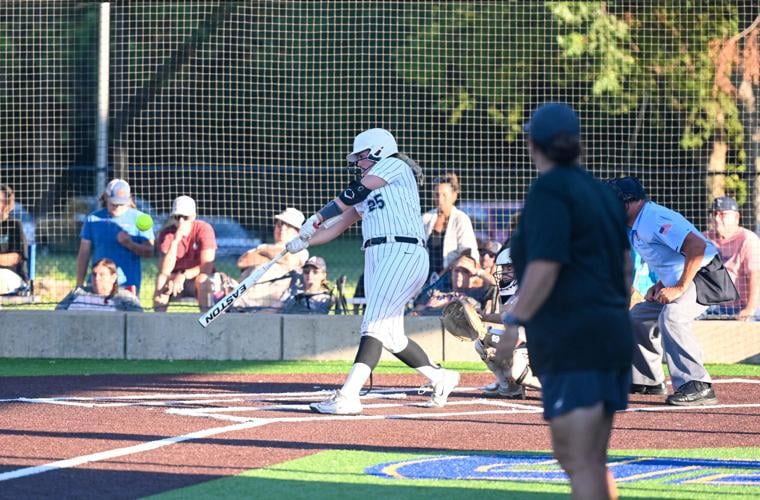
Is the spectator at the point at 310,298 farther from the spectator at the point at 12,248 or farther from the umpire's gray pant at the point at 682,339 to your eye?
the umpire's gray pant at the point at 682,339

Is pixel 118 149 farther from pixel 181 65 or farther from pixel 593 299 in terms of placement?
pixel 593 299

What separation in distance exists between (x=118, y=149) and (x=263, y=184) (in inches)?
146

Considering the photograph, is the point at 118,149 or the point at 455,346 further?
the point at 118,149

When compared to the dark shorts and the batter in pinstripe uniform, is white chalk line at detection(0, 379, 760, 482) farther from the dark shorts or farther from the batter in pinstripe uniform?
the dark shorts

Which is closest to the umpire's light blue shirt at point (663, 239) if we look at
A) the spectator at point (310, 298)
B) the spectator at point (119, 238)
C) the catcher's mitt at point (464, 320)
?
the catcher's mitt at point (464, 320)

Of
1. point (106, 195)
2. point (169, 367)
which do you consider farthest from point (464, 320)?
point (106, 195)

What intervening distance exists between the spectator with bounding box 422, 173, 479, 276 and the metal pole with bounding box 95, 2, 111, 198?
12.0ft

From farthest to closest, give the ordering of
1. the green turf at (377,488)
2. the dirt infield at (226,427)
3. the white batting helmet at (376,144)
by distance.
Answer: the white batting helmet at (376,144)
the dirt infield at (226,427)
the green turf at (377,488)

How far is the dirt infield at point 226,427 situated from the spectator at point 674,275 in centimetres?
29

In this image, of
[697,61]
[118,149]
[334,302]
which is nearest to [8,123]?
[118,149]

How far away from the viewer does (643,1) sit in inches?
746

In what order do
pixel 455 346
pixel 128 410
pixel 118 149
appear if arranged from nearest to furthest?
pixel 128 410 < pixel 455 346 < pixel 118 149

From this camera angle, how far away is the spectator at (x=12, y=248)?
13.8 meters

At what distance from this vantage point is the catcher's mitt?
29.9 feet
